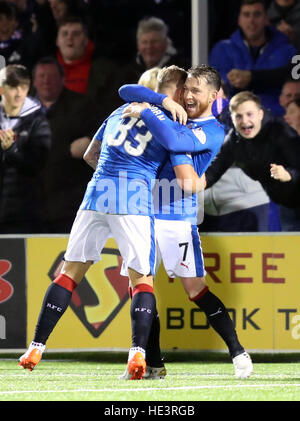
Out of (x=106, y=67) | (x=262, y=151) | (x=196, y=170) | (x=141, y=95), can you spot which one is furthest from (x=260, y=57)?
(x=141, y=95)

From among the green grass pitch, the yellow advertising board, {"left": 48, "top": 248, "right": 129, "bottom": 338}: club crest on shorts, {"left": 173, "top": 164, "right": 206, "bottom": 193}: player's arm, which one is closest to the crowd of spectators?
the yellow advertising board

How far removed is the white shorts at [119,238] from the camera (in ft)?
18.5

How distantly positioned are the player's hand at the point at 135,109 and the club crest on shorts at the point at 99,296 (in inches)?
74.7

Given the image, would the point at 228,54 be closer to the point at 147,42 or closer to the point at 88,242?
the point at 147,42

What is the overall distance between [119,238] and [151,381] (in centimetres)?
76

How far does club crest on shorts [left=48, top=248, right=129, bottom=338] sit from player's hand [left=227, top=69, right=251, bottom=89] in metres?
1.68

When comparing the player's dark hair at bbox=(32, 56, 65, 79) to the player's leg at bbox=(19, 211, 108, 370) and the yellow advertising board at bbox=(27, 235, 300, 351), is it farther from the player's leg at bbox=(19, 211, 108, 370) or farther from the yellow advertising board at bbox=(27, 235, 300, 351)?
the player's leg at bbox=(19, 211, 108, 370)

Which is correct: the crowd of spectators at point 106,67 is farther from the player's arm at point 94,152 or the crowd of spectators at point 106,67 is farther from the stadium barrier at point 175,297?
the player's arm at point 94,152

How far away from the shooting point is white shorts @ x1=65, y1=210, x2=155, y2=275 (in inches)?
223

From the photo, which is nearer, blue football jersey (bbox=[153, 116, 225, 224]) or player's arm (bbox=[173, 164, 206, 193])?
player's arm (bbox=[173, 164, 206, 193])

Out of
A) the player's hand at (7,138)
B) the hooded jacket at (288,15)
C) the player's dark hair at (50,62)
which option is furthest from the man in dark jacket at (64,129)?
the hooded jacket at (288,15)

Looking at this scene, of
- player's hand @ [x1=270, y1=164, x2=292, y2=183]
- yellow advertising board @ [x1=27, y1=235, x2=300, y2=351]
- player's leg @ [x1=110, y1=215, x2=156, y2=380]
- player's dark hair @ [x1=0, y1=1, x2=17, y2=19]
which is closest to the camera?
player's leg @ [x1=110, y1=215, x2=156, y2=380]

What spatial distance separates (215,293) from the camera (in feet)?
24.4
